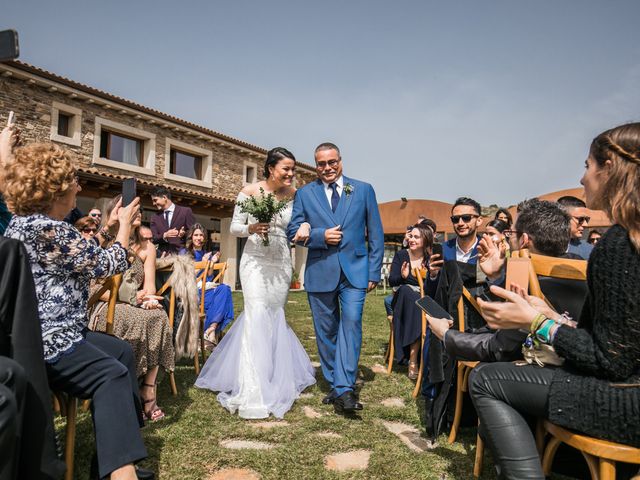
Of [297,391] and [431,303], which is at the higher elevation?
[431,303]

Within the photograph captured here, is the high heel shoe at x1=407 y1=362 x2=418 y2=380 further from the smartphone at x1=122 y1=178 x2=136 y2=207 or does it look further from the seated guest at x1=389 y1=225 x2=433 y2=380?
the smartphone at x1=122 y1=178 x2=136 y2=207

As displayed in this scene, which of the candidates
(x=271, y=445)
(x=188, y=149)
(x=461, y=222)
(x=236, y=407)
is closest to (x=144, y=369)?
(x=236, y=407)

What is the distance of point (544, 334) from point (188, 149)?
56.3 feet

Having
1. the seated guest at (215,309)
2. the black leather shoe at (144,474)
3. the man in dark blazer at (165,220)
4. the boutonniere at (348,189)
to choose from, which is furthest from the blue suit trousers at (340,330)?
the man in dark blazer at (165,220)

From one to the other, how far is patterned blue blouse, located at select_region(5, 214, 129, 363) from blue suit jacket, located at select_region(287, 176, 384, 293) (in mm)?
2004

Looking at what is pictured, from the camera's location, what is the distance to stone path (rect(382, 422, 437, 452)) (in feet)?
9.39

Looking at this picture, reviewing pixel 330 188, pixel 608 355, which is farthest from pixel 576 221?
pixel 608 355

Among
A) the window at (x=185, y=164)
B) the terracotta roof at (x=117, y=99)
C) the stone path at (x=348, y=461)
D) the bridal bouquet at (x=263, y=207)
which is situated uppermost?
the terracotta roof at (x=117, y=99)

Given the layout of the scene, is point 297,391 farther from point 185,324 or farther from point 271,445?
point 185,324

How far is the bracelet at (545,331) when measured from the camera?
5.53ft

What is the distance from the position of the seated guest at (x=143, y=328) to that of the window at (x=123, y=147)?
12283mm

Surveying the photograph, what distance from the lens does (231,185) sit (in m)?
19.0

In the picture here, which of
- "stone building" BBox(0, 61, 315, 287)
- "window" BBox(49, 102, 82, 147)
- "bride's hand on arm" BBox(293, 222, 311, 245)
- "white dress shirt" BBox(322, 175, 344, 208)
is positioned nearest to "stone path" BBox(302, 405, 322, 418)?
"bride's hand on arm" BBox(293, 222, 311, 245)

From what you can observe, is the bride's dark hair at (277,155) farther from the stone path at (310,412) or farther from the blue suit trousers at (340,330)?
the stone path at (310,412)
